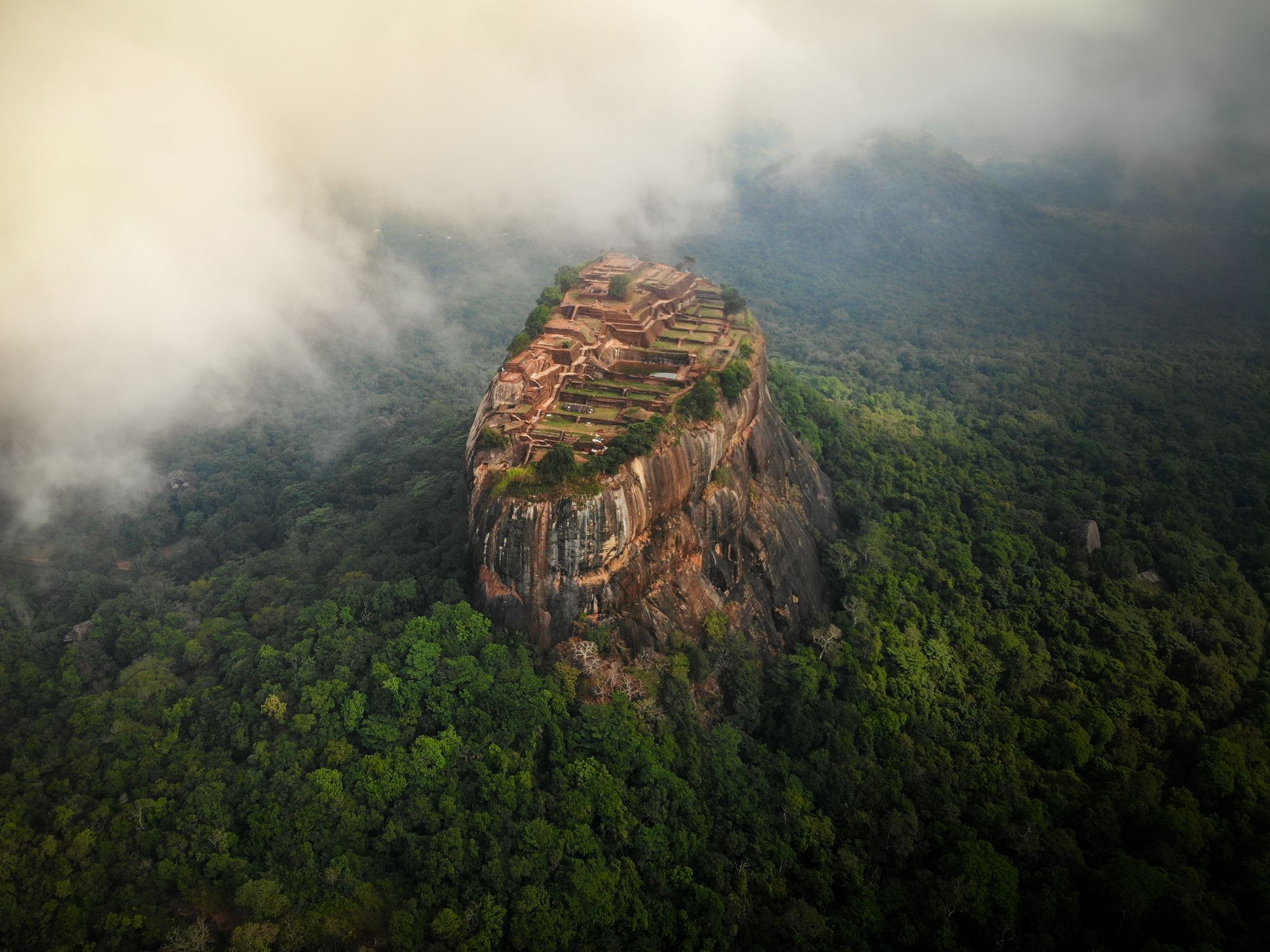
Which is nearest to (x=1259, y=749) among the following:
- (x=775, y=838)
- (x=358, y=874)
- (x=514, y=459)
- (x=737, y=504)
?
(x=775, y=838)

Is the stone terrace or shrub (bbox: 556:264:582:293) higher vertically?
shrub (bbox: 556:264:582:293)

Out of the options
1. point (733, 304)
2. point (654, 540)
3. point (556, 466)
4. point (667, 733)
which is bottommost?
point (667, 733)

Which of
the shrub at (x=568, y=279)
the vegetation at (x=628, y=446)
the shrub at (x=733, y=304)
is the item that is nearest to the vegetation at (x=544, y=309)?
the shrub at (x=568, y=279)

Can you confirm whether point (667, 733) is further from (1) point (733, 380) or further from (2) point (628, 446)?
(1) point (733, 380)

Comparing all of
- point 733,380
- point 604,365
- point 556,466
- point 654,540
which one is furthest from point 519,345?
point 654,540

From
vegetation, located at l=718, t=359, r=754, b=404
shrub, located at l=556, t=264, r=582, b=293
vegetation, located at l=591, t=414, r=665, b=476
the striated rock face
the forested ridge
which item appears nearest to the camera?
the forested ridge

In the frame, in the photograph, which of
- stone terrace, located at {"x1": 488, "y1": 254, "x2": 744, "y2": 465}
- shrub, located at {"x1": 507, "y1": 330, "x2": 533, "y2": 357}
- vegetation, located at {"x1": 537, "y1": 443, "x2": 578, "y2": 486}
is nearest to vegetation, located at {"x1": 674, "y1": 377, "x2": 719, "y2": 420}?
stone terrace, located at {"x1": 488, "y1": 254, "x2": 744, "y2": 465}

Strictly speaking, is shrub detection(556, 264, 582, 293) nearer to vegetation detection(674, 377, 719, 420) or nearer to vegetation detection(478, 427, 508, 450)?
vegetation detection(674, 377, 719, 420)
